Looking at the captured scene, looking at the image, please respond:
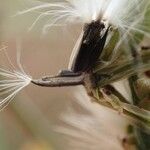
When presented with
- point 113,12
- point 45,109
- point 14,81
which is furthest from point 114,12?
point 45,109

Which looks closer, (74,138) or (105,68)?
(105,68)

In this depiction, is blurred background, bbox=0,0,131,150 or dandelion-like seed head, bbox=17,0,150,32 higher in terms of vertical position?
dandelion-like seed head, bbox=17,0,150,32

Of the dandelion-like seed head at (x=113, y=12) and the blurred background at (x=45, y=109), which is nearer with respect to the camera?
the dandelion-like seed head at (x=113, y=12)

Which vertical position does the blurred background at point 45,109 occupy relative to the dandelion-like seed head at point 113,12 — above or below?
below

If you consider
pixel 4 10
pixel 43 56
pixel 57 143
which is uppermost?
pixel 4 10

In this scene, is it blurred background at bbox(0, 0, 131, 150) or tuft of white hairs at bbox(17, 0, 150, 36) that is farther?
blurred background at bbox(0, 0, 131, 150)

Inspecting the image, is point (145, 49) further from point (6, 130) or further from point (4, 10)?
point (6, 130)

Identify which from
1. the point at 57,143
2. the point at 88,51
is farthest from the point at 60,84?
the point at 57,143

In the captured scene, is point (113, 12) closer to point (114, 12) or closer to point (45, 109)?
point (114, 12)
